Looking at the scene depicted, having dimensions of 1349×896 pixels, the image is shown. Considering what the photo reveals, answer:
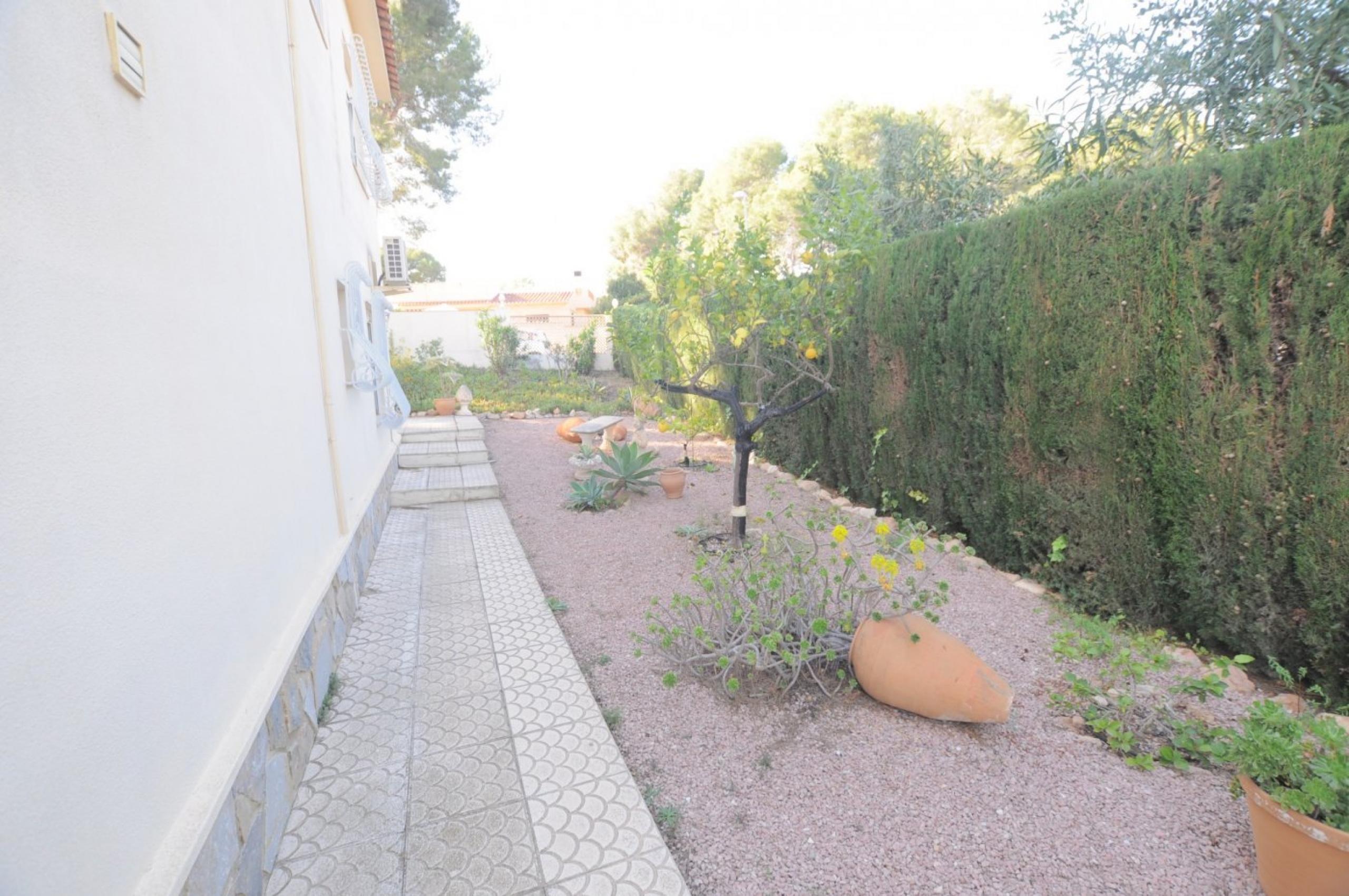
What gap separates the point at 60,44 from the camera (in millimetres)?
1430

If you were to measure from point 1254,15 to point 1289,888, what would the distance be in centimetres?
564

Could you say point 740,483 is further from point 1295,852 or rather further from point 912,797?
point 1295,852

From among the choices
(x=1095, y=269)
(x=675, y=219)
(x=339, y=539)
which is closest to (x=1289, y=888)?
(x=1095, y=269)

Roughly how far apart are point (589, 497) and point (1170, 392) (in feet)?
16.7

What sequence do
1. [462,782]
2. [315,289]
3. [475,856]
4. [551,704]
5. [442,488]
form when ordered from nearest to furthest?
[475,856] < [462,782] < [551,704] < [315,289] < [442,488]

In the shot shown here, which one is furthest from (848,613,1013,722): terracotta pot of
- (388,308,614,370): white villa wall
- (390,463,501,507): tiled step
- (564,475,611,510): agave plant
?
(388,308,614,370): white villa wall

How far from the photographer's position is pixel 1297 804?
5.92ft

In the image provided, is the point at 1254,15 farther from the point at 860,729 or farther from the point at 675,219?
the point at 860,729

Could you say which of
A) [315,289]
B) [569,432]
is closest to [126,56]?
[315,289]

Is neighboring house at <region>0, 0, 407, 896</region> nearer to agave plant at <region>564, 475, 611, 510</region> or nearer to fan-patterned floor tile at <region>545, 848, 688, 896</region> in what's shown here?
fan-patterned floor tile at <region>545, 848, 688, 896</region>

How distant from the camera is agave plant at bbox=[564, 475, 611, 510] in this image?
6.80m

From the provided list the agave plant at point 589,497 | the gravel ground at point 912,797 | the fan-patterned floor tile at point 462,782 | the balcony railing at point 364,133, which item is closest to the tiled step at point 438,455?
the agave plant at point 589,497

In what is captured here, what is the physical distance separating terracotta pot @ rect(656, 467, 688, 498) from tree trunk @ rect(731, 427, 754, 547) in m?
1.98

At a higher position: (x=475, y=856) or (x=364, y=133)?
(x=364, y=133)
